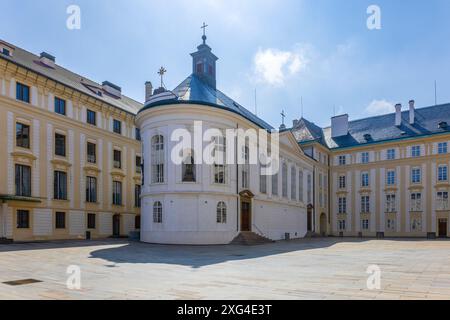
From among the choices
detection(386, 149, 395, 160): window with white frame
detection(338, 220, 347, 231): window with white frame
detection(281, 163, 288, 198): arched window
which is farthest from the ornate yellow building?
detection(386, 149, 395, 160): window with white frame

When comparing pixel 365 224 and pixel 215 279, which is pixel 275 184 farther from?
pixel 215 279

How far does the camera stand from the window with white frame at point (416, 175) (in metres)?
49.3

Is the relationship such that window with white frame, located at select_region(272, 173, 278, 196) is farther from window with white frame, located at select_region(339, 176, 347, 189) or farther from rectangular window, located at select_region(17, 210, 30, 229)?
rectangular window, located at select_region(17, 210, 30, 229)

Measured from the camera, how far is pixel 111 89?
44.4 meters

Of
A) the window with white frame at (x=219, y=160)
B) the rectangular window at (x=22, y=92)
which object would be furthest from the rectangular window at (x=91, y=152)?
the window with white frame at (x=219, y=160)

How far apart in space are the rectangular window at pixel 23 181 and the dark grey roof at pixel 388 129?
114ft

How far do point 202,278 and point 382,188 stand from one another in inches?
1808

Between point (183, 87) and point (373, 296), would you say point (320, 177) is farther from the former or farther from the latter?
point (373, 296)

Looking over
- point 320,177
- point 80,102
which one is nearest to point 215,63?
point 80,102

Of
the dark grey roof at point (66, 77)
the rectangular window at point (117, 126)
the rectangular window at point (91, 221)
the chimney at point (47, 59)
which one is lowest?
the rectangular window at point (91, 221)

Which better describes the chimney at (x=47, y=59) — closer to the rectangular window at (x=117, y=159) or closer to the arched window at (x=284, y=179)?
the rectangular window at (x=117, y=159)

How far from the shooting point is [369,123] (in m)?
57.1

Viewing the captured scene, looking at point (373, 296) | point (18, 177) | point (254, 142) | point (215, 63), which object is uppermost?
point (215, 63)

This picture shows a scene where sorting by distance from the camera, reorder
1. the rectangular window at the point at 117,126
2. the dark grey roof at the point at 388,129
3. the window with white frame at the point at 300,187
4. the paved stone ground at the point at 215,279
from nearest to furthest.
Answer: the paved stone ground at the point at 215,279, the rectangular window at the point at 117,126, the window with white frame at the point at 300,187, the dark grey roof at the point at 388,129
